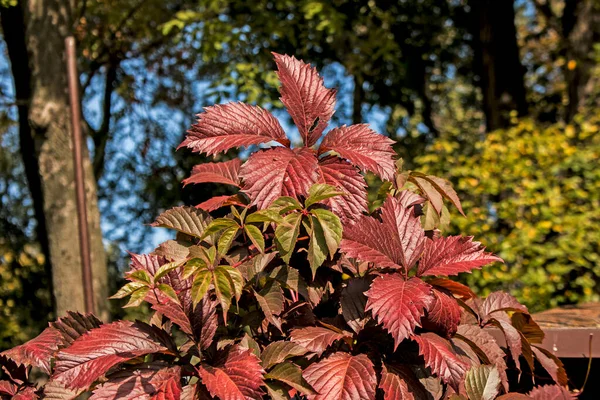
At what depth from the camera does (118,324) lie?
1.23 meters

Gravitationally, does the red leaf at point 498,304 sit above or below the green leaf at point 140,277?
below

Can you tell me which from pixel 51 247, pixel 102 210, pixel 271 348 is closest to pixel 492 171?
pixel 51 247

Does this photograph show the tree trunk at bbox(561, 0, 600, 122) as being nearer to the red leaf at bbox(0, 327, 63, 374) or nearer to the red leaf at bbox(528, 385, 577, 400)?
the red leaf at bbox(528, 385, 577, 400)

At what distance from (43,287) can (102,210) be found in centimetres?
214

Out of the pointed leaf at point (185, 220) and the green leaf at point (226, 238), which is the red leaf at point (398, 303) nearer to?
the green leaf at point (226, 238)

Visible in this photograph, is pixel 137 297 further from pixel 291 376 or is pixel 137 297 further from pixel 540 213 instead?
pixel 540 213

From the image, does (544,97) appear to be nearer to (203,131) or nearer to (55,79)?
(55,79)

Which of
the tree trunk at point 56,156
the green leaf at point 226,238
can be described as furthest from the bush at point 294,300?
the tree trunk at point 56,156

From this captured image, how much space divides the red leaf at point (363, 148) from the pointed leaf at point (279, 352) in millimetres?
392

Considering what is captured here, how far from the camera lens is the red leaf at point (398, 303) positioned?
1.16 metres

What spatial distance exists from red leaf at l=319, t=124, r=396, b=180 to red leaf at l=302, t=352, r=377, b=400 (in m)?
0.39

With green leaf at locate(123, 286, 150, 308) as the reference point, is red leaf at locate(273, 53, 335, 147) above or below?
above

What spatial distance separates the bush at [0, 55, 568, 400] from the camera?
1155 millimetres

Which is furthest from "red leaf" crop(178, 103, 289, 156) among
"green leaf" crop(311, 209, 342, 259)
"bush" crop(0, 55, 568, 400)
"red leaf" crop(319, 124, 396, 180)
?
"green leaf" crop(311, 209, 342, 259)
